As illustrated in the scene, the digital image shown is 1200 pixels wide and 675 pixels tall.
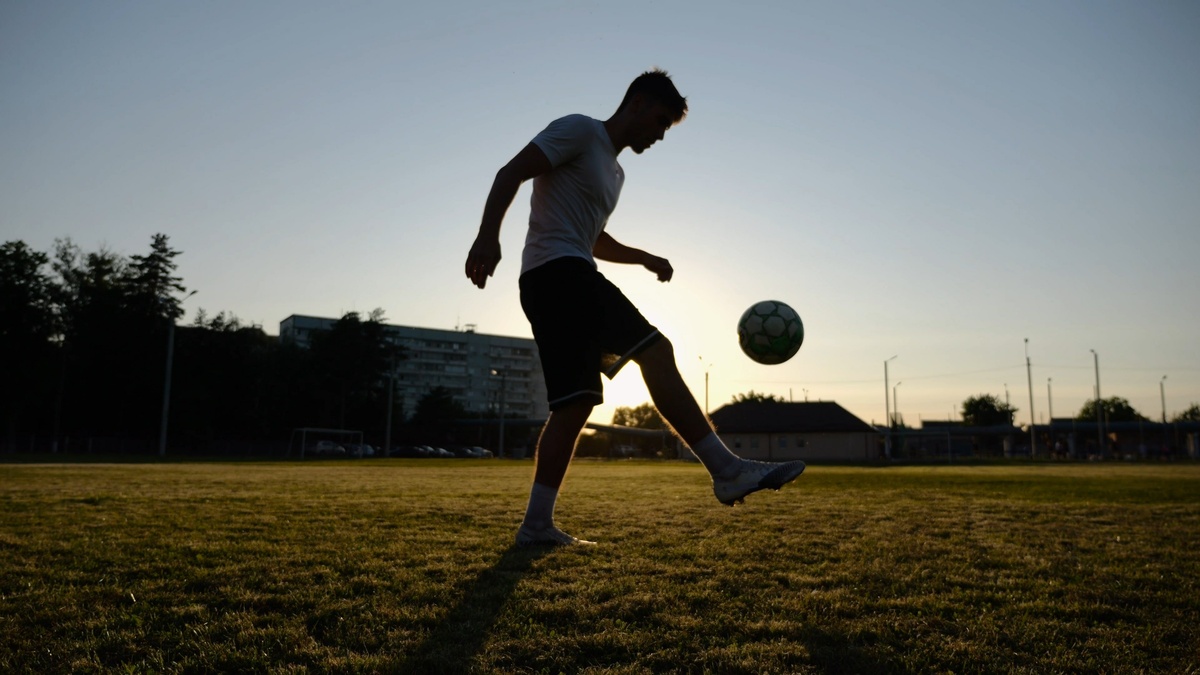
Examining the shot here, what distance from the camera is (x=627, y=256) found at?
4516mm

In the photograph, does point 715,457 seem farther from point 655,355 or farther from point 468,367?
point 468,367

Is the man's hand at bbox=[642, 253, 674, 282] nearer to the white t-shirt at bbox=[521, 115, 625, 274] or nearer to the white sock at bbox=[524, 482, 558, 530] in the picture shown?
the white t-shirt at bbox=[521, 115, 625, 274]

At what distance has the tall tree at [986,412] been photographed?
12025 centimetres

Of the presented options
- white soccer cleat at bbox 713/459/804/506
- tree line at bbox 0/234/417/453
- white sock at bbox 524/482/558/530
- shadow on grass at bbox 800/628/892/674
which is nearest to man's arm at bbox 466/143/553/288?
white sock at bbox 524/482/558/530

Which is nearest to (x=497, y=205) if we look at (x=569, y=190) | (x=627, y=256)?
(x=569, y=190)

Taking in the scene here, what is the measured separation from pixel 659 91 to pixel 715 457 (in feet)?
5.94

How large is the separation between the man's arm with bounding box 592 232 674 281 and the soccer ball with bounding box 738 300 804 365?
7.68 feet

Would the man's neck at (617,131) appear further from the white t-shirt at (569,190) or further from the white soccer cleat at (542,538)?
the white soccer cleat at (542,538)

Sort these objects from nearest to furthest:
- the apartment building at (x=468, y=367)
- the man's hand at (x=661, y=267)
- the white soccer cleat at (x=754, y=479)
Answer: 1. the white soccer cleat at (x=754, y=479)
2. the man's hand at (x=661, y=267)
3. the apartment building at (x=468, y=367)

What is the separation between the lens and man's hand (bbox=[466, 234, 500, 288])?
3.34m

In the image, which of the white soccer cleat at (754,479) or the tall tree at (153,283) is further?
the tall tree at (153,283)

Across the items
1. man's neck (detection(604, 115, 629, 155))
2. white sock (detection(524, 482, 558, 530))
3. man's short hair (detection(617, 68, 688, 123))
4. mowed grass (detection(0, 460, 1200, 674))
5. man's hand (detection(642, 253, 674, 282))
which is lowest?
mowed grass (detection(0, 460, 1200, 674))

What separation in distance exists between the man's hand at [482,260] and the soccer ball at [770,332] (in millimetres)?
3806

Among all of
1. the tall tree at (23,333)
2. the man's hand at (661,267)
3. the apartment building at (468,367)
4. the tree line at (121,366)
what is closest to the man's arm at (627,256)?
the man's hand at (661,267)
